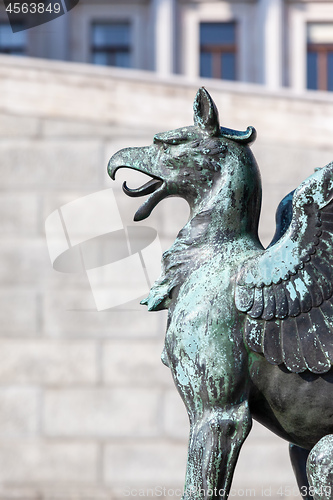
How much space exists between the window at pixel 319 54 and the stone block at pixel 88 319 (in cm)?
658

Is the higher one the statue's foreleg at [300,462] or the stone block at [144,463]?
the statue's foreleg at [300,462]

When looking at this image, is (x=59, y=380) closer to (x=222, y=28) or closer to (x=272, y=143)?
(x=272, y=143)

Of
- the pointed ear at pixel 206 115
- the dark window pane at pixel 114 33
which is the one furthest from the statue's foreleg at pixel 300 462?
the dark window pane at pixel 114 33

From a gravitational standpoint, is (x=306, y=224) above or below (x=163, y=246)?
above

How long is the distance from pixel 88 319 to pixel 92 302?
0.10 metres

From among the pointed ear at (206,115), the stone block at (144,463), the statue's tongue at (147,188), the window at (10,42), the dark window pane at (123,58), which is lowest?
the stone block at (144,463)

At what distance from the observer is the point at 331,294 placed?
185cm

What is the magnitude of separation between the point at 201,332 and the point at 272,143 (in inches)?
133

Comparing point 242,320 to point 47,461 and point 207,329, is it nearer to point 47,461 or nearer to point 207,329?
point 207,329

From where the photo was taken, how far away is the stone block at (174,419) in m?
4.95

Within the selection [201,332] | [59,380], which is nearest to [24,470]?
[59,380]

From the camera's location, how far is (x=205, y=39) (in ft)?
36.9

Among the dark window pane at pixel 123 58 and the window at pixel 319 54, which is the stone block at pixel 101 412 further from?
the dark window pane at pixel 123 58

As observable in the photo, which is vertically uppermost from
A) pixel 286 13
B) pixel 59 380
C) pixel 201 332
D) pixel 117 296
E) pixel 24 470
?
pixel 286 13
